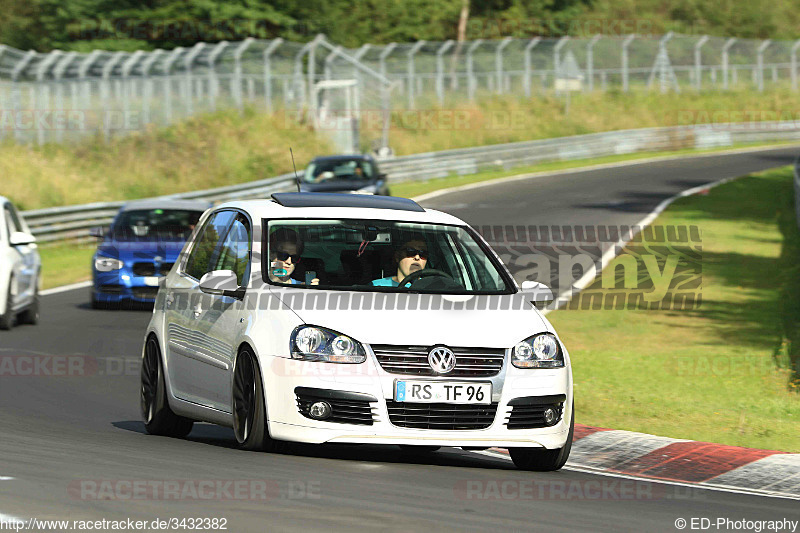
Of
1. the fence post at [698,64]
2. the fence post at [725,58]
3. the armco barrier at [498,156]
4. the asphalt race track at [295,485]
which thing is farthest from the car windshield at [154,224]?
the fence post at [725,58]

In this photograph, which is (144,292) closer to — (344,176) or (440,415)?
(344,176)

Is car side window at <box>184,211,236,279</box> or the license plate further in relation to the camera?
car side window at <box>184,211,236,279</box>

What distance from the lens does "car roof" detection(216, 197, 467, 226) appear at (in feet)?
30.8

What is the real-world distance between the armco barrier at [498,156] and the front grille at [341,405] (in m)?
23.0

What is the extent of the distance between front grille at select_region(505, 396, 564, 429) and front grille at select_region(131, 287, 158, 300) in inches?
502

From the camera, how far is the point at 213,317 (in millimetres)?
9125

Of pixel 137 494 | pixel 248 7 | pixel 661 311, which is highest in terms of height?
pixel 248 7

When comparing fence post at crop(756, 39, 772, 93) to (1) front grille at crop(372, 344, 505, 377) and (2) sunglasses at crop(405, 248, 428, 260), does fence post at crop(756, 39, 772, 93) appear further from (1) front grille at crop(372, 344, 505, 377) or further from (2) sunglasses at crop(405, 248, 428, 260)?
(1) front grille at crop(372, 344, 505, 377)

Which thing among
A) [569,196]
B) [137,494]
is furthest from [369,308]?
[569,196]

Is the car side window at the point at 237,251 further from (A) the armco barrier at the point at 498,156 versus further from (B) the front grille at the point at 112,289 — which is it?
(A) the armco barrier at the point at 498,156

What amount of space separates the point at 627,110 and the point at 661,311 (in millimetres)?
41800

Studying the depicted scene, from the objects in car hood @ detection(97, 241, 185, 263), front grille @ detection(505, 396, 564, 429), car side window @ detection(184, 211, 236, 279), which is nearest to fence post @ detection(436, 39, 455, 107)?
car hood @ detection(97, 241, 185, 263)

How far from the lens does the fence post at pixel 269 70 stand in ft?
149

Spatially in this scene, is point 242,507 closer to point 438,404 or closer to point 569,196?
point 438,404
